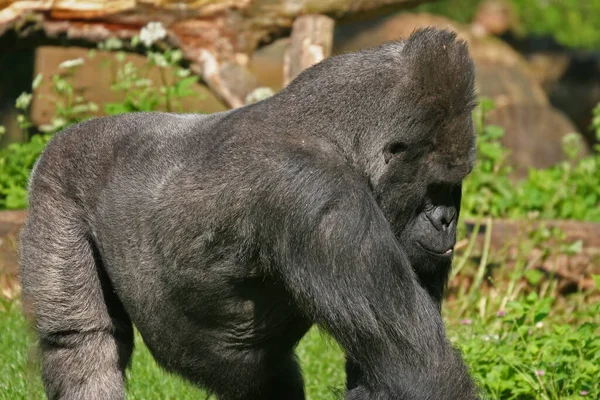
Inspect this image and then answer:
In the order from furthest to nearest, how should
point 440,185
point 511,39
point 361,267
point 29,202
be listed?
point 511,39
point 29,202
point 440,185
point 361,267

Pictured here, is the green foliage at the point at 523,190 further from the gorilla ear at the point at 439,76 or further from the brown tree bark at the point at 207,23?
the gorilla ear at the point at 439,76

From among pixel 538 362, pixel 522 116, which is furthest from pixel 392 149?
pixel 522 116

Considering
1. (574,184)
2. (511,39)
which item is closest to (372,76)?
(574,184)

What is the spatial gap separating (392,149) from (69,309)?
4.24 feet

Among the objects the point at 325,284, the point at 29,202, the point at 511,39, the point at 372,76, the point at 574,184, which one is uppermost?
the point at 372,76

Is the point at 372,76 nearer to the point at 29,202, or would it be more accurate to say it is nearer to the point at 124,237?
the point at 124,237

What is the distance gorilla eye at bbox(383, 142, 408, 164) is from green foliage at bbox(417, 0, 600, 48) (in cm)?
1107

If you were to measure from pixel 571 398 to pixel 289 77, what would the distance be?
2930 millimetres

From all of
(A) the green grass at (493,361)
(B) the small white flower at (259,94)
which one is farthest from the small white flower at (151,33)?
(A) the green grass at (493,361)

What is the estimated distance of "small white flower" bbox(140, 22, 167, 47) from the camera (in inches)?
222

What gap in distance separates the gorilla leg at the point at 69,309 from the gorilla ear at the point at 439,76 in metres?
1.33

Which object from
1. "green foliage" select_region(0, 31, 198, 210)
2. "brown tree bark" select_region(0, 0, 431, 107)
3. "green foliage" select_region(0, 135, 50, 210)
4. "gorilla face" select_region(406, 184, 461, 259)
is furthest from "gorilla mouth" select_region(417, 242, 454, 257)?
"green foliage" select_region(0, 135, 50, 210)

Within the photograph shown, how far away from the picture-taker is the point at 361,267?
110 inches

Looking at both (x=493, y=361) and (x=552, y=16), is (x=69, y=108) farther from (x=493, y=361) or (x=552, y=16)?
(x=552, y=16)
